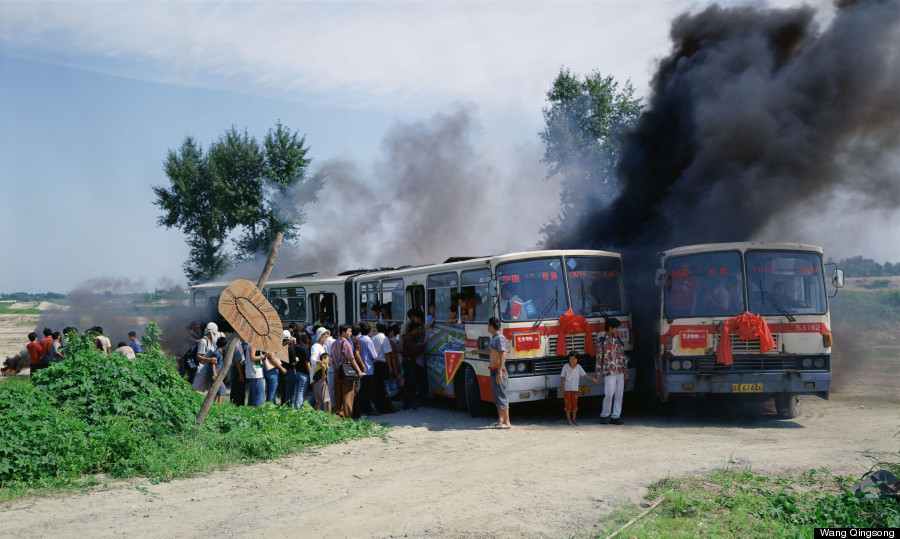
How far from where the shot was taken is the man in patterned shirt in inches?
445

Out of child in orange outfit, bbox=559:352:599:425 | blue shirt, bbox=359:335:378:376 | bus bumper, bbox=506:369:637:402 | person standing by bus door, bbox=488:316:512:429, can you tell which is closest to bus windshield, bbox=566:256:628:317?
child in orange outfit, bbox=559:352:599:425

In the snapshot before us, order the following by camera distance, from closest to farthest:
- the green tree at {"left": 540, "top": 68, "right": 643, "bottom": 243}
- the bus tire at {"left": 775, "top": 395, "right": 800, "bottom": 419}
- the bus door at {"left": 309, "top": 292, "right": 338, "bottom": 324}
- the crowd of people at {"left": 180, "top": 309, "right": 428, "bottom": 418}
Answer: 1. the bus tire at {"left": 775, "top": 395, "right": 800, "bottom": 419}
2. the crowd of people at {"left": 180, "top": 309, "right": 428, "bottom": 418}
3. the bus door at {"left": 309, "top": 292, "right": 338, "bottom": 324}
4. the green tree at {"left": 540, "top": 68, "right": 643, "bottom": 243}

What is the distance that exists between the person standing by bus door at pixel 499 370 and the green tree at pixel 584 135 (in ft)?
58.0

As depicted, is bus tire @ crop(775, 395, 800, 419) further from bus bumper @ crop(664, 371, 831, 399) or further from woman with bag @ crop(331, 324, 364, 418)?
woman with bag @ crop(331, 324, 364, 418)

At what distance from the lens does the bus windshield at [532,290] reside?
37.6ft

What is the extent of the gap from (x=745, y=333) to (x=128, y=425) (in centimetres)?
864

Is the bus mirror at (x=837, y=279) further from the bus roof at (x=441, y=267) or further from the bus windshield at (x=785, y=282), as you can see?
the bus roof at (x=441, y=267)

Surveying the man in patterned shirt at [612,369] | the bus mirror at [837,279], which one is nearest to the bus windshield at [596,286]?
the man in patterned shirt at [612,369]

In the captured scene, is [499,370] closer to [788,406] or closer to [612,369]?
[612,369]

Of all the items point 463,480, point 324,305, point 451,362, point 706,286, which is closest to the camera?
point 463,480

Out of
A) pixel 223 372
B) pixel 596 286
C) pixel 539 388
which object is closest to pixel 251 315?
pixel 223 372

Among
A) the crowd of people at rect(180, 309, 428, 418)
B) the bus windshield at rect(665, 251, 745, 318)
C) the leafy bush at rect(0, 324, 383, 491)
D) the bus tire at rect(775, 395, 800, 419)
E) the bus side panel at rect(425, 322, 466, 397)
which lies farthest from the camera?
the bus side panel at rect(425, 322, 466, 397)

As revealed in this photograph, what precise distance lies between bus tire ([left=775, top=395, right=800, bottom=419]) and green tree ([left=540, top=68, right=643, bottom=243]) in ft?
54.9

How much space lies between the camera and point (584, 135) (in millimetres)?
31375
